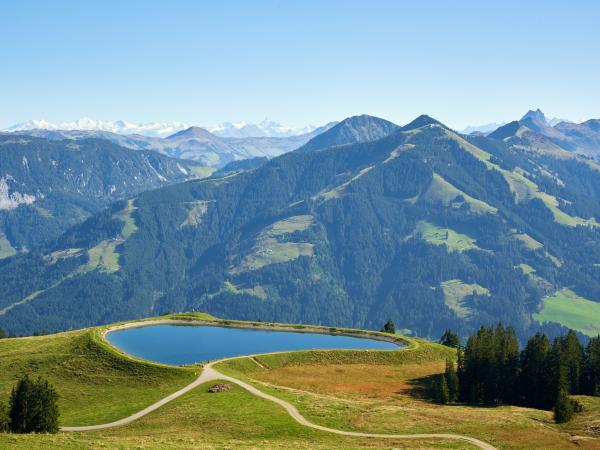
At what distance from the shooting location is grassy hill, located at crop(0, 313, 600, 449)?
84.7 meters

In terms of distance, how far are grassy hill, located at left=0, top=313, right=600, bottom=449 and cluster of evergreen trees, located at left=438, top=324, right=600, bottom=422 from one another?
8.91 metres

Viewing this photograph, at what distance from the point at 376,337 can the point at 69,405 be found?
9478cm

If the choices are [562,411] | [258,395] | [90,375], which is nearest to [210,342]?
[90,375]

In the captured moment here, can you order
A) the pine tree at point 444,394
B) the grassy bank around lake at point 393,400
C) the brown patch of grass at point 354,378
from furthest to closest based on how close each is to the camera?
1. the brown patch of grass at point 354,378
2. the pine tree at point 444,394
3. the grassy bank around lake at point 393,400

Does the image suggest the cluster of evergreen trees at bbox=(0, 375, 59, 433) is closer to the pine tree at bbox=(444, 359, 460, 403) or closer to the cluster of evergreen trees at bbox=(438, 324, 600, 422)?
the cluster of evergreen trees at bbox=(438, 324, 600, 422)

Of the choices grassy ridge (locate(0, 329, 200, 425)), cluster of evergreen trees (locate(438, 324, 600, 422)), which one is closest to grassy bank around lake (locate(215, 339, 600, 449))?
cluster of evergreen trees (locate(438, 324, 600, 422))

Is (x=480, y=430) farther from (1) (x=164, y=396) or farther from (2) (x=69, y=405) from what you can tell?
(2) (x=69, y=405)

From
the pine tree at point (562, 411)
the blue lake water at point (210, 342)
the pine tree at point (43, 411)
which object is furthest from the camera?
the blue lake water at point (210, 342)

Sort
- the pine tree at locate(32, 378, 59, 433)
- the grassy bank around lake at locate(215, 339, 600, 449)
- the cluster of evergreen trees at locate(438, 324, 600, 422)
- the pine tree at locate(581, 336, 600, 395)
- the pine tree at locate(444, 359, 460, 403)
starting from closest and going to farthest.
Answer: the grassy bank around lake at locate(215, 339, 600, 449), the pine tree at locate(32, 378, 59, 433), the pine tree at locate(444, 359, 460, 403), the cluster of evergreen trees at locate(438, 324, 600, 422), the pine tree at locate(581, 336, 600, 395)

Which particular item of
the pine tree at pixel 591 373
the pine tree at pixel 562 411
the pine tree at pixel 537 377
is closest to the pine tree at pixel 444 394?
the pine tree at pixel 537 377

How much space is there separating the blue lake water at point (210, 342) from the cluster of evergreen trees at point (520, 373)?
40.7 m

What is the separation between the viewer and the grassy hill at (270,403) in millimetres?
84688

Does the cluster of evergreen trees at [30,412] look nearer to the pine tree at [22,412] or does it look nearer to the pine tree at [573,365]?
the pine tree at [22,412]

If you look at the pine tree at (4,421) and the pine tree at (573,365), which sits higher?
the pine tree at (573,365)
